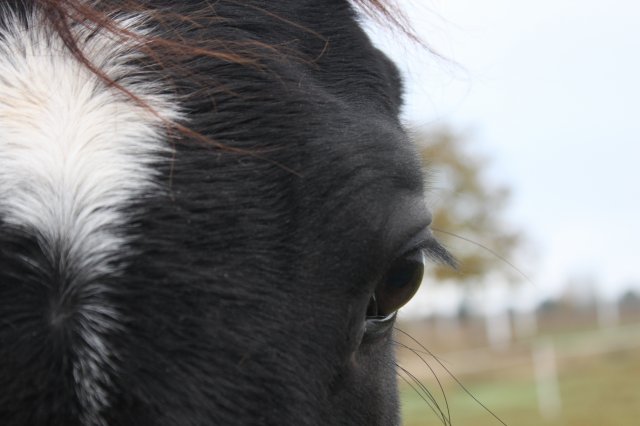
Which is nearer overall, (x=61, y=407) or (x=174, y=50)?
(x=61, y=407)

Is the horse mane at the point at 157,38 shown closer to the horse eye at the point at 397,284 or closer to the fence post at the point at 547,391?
the horse eye at the point at 397,284

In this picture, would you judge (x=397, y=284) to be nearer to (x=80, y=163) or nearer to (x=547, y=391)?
(x=80, y=163)

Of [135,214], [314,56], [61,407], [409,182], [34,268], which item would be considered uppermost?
[314,56]

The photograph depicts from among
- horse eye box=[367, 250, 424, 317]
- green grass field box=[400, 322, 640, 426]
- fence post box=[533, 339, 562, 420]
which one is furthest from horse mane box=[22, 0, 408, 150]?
fence post box=[533, 339, 562, 420]

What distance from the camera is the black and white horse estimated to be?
1.45 metres

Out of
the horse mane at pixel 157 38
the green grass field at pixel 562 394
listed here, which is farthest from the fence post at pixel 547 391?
the horse mane at pixel 157 38

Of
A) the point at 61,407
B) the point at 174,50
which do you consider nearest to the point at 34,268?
the point at 61,407

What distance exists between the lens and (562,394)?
80.2ft

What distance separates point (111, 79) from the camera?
169 cm

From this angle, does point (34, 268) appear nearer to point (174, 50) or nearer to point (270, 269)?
point (270, 269)

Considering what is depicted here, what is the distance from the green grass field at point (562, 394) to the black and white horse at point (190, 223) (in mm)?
11898

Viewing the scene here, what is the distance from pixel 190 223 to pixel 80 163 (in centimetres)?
22

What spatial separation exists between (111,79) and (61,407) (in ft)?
2.10

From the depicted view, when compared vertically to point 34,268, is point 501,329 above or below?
below
